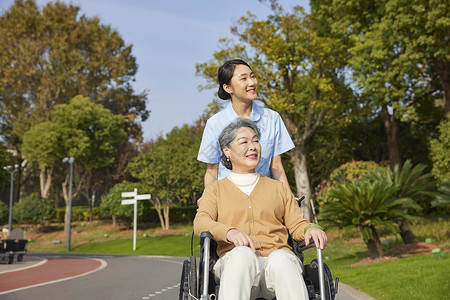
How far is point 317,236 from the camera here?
129 inches

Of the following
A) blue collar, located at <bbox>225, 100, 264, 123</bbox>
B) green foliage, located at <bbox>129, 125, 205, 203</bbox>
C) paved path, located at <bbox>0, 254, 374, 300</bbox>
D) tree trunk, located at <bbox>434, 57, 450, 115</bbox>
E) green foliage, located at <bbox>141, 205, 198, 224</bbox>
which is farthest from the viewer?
green foliage, located at <bbox>141, 205, 198, 224</bbox>

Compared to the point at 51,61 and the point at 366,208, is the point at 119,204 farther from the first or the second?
the point at 366,208

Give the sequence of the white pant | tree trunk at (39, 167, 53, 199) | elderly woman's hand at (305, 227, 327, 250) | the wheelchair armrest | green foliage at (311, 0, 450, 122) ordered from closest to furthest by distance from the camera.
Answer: the white pant < elderly woman's hand at (305, 227, 327, 250) < the wheelchair armrest < green foliage at (311, 0, 450, 122) < tree trunk at (39, 167, 53, 199)

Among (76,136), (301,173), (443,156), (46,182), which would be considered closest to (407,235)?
(443,156)

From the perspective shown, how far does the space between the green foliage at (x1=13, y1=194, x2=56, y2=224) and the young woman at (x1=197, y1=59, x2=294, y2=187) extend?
34213mm

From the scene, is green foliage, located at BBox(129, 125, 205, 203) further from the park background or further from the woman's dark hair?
the woman's dark hair

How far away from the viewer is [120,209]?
3294 cm

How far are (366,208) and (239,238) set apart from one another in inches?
404

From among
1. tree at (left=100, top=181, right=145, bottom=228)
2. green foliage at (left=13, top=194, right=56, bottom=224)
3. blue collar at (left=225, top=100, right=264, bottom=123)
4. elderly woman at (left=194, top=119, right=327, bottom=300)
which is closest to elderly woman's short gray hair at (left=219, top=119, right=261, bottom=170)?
elderly woman at (left=194, top=119, right=327, bottom=300)

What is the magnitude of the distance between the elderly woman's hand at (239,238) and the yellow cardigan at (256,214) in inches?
5.6

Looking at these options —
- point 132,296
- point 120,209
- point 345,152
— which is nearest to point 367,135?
point 345,152

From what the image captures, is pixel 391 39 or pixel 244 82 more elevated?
pixel 391 39

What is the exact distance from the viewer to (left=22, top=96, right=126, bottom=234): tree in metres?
35.2

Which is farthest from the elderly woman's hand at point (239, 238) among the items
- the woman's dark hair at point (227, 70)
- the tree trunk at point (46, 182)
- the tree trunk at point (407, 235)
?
the tree trunk at point (46, 182)
